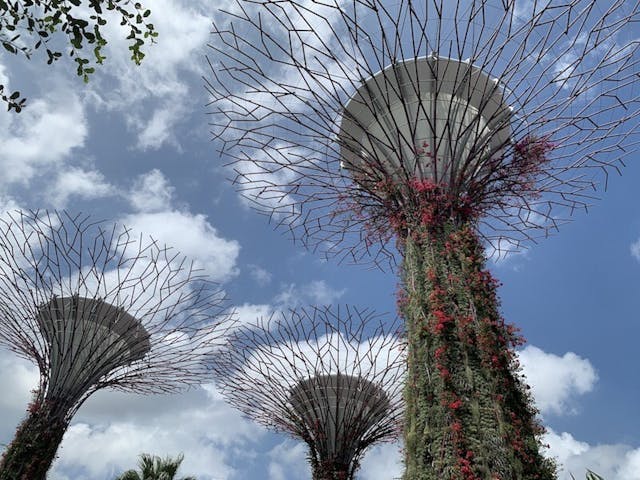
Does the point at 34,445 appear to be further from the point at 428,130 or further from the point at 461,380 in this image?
the point at 428,130

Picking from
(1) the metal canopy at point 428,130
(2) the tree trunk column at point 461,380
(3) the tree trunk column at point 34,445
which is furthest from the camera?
(3) the tree trunk column at point 34,445

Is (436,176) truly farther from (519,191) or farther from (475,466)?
(475,466)

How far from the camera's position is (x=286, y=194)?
27.8ft

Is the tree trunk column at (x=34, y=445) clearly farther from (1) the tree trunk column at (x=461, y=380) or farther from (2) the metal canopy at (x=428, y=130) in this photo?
(1) the tree trunk column at (x=461, y=380)

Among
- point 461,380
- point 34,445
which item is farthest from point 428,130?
point 34,445

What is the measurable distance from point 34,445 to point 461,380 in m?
7.94

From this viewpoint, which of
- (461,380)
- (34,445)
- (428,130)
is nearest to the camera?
(461,380)

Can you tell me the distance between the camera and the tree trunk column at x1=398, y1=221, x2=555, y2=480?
4527mm

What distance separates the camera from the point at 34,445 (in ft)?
31.3

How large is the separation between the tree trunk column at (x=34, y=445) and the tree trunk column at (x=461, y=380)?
7.20 metres

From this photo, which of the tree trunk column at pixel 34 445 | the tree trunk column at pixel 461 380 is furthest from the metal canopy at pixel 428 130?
the tree trunk column at pixel 34 445

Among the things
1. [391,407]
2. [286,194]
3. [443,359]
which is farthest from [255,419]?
[443,359]

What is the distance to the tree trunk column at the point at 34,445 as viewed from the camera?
9258 millimetres

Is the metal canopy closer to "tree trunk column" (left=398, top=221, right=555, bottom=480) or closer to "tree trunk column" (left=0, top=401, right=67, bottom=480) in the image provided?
"tree trunk column" (left=398, top=221, right=555, bottom=480)
